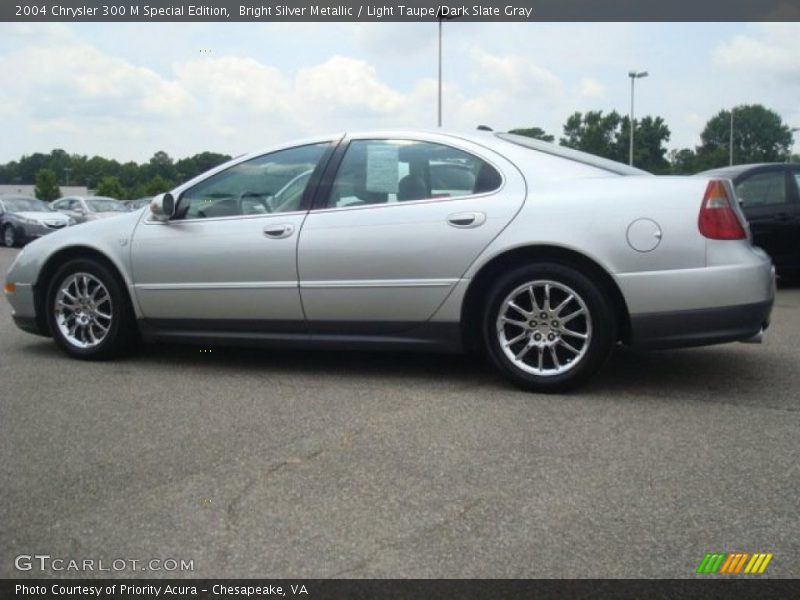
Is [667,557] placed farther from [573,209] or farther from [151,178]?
[151,178]

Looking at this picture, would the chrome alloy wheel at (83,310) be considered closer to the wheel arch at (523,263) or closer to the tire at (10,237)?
the wheel arch at (523,263)

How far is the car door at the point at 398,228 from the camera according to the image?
465 centimetres

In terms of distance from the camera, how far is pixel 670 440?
12.2 feet

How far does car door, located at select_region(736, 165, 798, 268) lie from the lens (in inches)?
356

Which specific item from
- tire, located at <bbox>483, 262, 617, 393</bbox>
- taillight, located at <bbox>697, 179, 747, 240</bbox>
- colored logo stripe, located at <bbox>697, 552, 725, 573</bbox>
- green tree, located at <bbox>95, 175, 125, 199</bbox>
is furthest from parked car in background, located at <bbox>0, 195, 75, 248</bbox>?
green tree, located at <bbox>95, 175, 125, 199</bbox>

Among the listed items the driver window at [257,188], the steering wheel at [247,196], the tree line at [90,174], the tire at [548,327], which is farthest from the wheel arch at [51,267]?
the tree line at [90,174]

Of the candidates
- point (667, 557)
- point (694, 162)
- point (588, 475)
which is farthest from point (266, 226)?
point (694, 162)

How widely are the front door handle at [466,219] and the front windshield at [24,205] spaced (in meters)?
20.3

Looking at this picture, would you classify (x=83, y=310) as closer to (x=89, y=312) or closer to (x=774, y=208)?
(x=89, y=312)

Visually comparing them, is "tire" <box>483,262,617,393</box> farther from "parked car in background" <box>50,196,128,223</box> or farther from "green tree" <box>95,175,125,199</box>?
"green tree" <box>95,175,125,199</box>

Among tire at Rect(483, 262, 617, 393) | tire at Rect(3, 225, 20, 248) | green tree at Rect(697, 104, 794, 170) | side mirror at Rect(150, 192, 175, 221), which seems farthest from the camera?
green tree at Rect(697, 104, 794, 170)

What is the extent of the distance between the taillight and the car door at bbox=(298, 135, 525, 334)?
945 mm

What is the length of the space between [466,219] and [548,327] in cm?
73

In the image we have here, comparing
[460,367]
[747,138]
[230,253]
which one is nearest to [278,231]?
[230,253]
